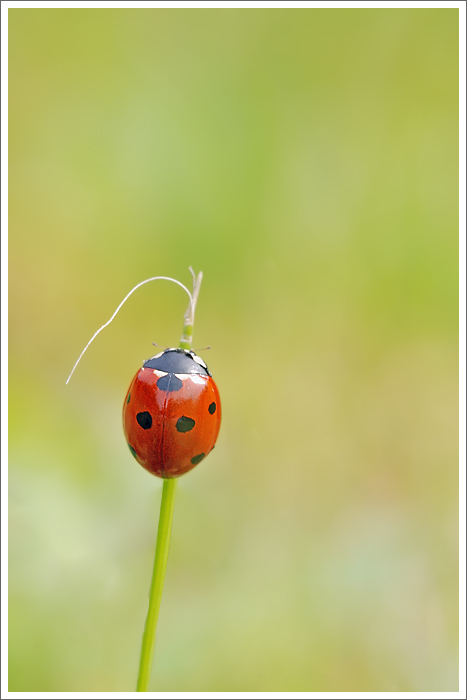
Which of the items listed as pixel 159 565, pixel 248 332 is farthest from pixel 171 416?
pixel 248 332

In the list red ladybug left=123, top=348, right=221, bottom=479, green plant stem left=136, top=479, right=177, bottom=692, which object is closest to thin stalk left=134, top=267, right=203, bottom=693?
green plant stem left=136, top=479, right=177, bottom=692

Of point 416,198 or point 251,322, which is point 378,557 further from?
point 416,198

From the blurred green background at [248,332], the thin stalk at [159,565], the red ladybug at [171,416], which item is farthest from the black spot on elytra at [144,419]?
the blurred green background at [248,332]

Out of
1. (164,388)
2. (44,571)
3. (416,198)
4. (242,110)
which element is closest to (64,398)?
(44,571)

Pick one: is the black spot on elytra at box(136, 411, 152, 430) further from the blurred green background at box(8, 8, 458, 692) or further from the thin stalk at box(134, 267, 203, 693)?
the blurred green background at box(8, 8, 458, 692)

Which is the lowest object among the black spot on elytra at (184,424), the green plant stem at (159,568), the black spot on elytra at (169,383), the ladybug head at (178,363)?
the green plant stem at (159,568)

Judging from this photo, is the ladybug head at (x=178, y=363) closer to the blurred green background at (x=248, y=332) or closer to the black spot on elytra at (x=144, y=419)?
the black spot on elytra at (x=144, y=419)
